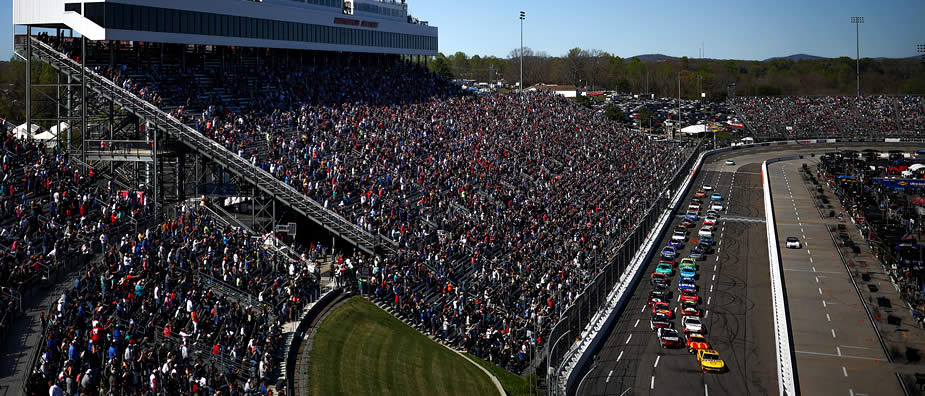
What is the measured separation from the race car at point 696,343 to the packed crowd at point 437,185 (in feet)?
19.3

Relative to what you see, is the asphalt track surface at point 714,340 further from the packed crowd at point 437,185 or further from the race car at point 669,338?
the packed crowd at point 437,185

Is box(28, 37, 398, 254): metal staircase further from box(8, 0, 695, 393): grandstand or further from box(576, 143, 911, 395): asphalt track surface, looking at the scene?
box(576, 143, 911, 395): asphalt track surface

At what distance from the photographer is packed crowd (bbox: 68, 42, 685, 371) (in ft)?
123

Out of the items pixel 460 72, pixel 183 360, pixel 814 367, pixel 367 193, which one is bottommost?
pixel 814 367

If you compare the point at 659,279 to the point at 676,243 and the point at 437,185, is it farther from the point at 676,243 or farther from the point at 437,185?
the point at 437,185

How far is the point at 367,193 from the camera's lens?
43.5m

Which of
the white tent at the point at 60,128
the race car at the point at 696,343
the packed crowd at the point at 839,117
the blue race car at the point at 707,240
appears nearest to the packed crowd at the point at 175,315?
the white tent at the point at 60,128

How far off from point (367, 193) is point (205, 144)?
836 cm

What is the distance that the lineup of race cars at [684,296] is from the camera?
3753 cm

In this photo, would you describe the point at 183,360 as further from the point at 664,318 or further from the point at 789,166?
the point at 789,166

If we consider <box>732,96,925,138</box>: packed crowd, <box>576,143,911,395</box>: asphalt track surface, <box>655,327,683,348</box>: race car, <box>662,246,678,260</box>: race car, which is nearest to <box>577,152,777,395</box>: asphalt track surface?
<box>576,143,911,395</box>: asphalt track surface

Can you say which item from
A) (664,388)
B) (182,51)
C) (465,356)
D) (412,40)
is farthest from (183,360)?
(412,40)

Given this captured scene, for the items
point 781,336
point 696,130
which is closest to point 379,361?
point 781,336

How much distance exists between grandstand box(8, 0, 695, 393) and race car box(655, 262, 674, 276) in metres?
2.81
